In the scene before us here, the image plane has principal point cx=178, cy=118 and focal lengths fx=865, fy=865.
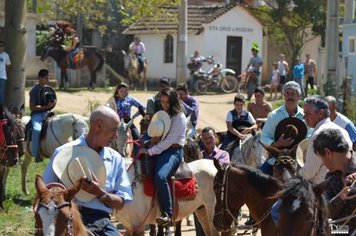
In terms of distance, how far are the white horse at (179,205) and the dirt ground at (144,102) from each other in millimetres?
13120

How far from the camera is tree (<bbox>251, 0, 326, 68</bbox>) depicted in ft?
139

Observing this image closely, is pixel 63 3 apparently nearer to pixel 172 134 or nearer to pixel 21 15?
pixel 21 15

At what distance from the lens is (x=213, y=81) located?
3706 centimetres

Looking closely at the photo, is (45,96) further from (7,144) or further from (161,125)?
(161,125)

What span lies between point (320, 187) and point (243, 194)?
10.6 ft

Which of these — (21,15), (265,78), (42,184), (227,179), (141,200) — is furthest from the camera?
(265,78)

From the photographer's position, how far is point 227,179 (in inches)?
386

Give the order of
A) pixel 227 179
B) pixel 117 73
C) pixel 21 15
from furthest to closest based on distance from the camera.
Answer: pixel 117 73, pixel 21 15, pixel 227 179

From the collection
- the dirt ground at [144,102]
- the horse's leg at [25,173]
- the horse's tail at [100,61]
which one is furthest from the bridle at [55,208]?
the horse's tail at [100,61]

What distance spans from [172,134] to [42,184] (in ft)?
16.8

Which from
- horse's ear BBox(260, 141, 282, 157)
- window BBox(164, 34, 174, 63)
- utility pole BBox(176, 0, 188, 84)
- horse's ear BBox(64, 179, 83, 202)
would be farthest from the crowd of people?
window BBox(164, 34, 174, 63)

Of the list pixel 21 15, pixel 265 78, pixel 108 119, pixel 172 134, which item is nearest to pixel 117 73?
pixel 265 78

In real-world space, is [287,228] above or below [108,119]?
below

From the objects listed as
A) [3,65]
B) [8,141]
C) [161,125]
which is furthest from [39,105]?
[161,125]
